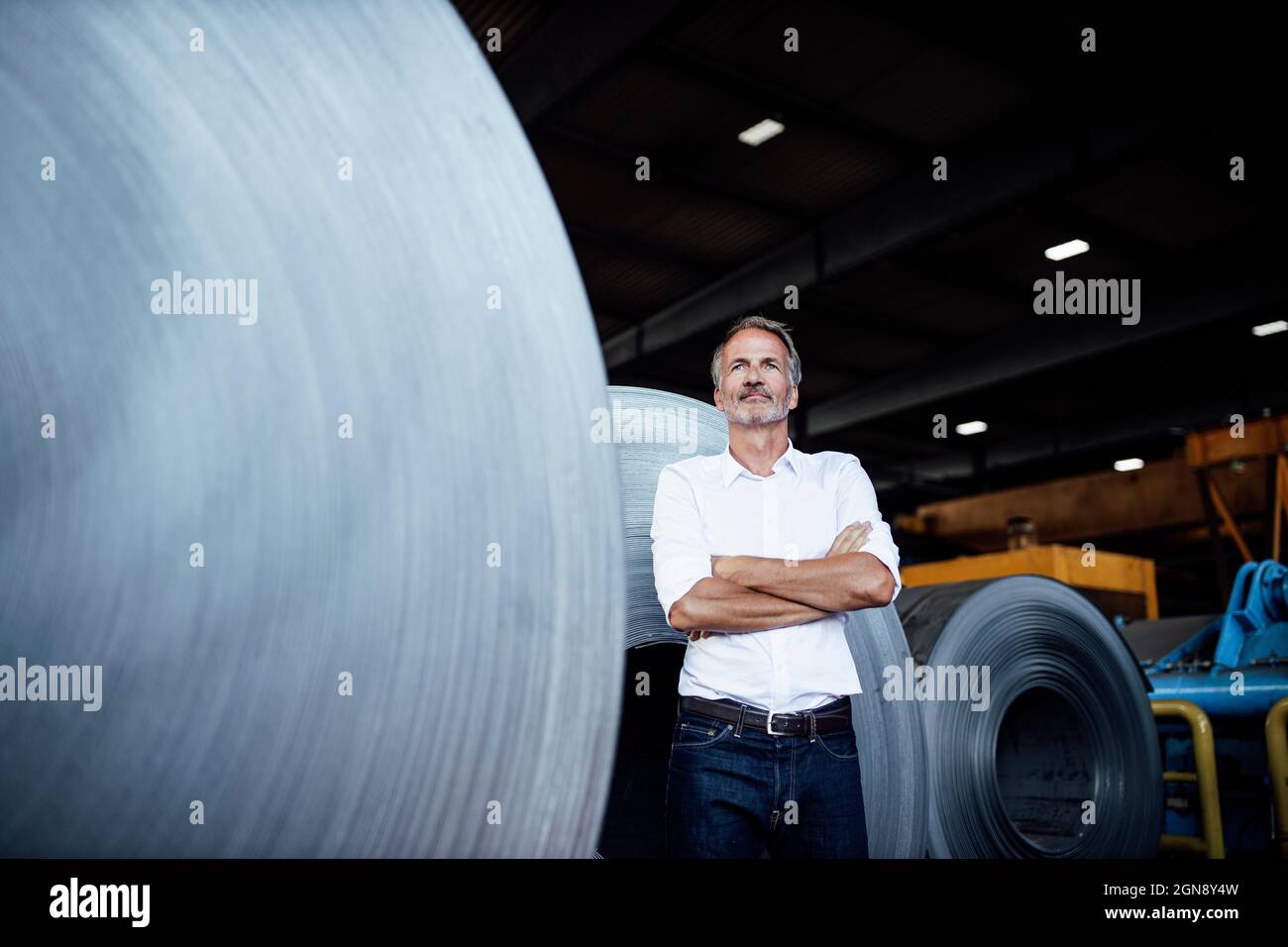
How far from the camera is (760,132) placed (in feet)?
21.6

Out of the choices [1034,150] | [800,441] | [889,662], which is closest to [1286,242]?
[1034,150]

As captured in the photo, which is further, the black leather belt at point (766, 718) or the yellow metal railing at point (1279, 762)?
the yellow metal railing at point (1279, 762)

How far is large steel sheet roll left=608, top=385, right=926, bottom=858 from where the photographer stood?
1942 mm

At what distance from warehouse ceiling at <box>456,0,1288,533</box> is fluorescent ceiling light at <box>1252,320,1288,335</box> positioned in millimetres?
202

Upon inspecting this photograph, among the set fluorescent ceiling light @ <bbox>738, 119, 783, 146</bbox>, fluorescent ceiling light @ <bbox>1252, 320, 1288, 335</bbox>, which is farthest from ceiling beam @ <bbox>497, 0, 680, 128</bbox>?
fluorescent ceiling light @ <bbox>1252, 320, 1288, 335</bbox>

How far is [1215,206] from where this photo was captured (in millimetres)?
7688

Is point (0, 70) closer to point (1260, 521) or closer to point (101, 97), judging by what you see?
point (101, 97)

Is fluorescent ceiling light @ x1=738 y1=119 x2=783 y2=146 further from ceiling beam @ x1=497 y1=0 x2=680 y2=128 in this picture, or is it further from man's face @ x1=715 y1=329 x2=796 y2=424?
man's face @ x1=715 y1=329 x2=796 y2=424

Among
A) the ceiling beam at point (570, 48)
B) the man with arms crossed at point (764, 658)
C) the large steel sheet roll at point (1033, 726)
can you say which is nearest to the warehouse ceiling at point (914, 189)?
the ceiling beam at point (570, 48)

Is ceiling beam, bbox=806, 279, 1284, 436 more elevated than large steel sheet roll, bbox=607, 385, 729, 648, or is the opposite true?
ceiling beam, bbox=806, 279, 1284, 436

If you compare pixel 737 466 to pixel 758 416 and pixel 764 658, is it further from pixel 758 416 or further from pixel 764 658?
pixel 764 658

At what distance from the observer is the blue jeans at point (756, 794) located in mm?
1720

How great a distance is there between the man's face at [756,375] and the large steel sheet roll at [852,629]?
0.52ft

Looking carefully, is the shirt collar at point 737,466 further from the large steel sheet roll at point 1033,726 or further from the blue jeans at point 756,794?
the large steel sheet roll at point 1033,726
